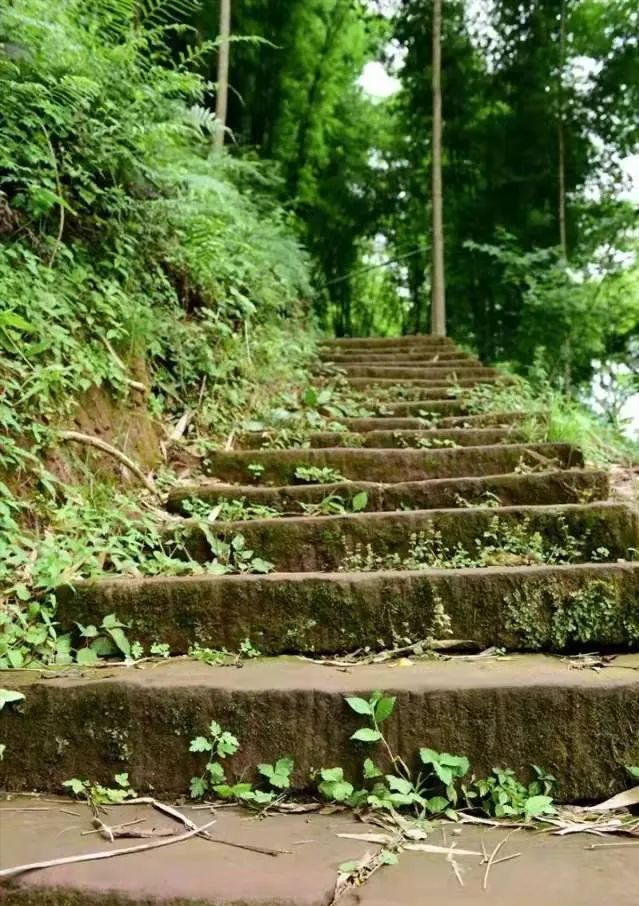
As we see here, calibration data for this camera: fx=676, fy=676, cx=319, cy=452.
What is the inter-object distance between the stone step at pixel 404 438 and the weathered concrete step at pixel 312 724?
76.6 inches

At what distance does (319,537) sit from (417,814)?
43.3 inches

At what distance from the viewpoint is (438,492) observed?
275 centimetres

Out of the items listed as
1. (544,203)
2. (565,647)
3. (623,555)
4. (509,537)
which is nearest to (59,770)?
(565,647)

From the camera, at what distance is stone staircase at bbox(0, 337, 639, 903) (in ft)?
4.92

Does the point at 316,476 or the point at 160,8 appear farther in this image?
the point at 160,8

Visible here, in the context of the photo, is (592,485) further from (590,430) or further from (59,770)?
(59,770)

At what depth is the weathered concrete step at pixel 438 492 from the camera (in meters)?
2.71

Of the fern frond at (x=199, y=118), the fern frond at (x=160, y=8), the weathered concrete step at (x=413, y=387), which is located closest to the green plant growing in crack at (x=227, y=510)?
the weathered concrete step at (x=413, y=387)

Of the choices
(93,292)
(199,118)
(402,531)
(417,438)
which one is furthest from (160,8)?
(402,531)

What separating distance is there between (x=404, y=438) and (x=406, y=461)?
39cm

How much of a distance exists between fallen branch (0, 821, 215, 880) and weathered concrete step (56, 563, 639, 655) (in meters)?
0.70

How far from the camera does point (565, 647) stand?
190cm

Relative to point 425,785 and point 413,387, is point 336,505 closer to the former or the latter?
point 425,785

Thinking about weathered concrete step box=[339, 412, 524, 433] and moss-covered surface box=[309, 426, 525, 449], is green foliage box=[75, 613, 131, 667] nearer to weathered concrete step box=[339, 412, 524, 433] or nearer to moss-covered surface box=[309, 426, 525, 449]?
moss-covered surface box=[309, 426, 525, 449]
